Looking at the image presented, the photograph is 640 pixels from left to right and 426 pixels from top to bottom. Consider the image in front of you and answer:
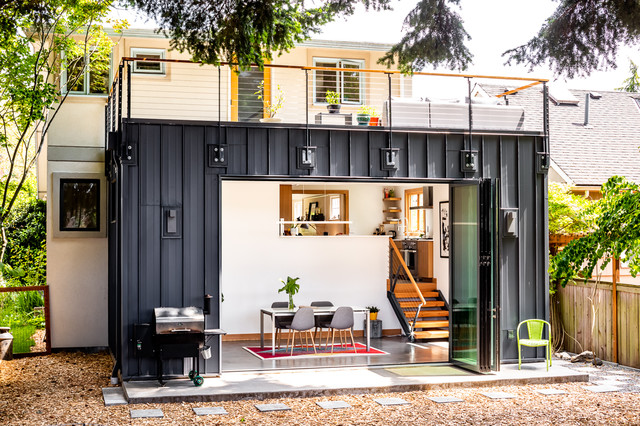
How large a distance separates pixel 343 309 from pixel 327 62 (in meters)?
6.18

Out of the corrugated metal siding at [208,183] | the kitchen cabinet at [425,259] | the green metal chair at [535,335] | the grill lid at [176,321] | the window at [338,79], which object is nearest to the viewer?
the grill lid at [176,321]

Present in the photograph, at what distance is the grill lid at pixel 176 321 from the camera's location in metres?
9.03

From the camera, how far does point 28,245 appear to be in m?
17.7

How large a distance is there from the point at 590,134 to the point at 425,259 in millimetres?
6098

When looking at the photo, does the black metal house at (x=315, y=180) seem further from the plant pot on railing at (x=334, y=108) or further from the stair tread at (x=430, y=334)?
the plant pot on railing at (x=334, y=108)

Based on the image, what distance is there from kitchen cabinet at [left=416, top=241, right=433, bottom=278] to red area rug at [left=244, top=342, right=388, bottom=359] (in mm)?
3000

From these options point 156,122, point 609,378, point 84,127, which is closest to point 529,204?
point 609,378

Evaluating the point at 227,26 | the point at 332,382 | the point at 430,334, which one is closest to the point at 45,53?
the point at 227,26

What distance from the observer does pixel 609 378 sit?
10.1m

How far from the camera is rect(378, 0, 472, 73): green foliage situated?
8.36m

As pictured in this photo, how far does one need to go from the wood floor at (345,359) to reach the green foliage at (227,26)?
4680 mm

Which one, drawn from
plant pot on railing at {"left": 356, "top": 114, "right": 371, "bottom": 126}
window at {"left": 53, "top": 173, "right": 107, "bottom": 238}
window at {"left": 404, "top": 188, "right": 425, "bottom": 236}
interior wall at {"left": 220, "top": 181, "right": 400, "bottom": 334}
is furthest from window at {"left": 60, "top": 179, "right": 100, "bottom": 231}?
window at {"left": 404, "top": 188, "right": 425, "bottom": 236}

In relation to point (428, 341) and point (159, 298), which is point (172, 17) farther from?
point (428, 341)

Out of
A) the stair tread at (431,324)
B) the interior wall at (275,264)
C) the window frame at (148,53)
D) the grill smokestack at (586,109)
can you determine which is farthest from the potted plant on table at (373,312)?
the grill smokestack at (586,109)
